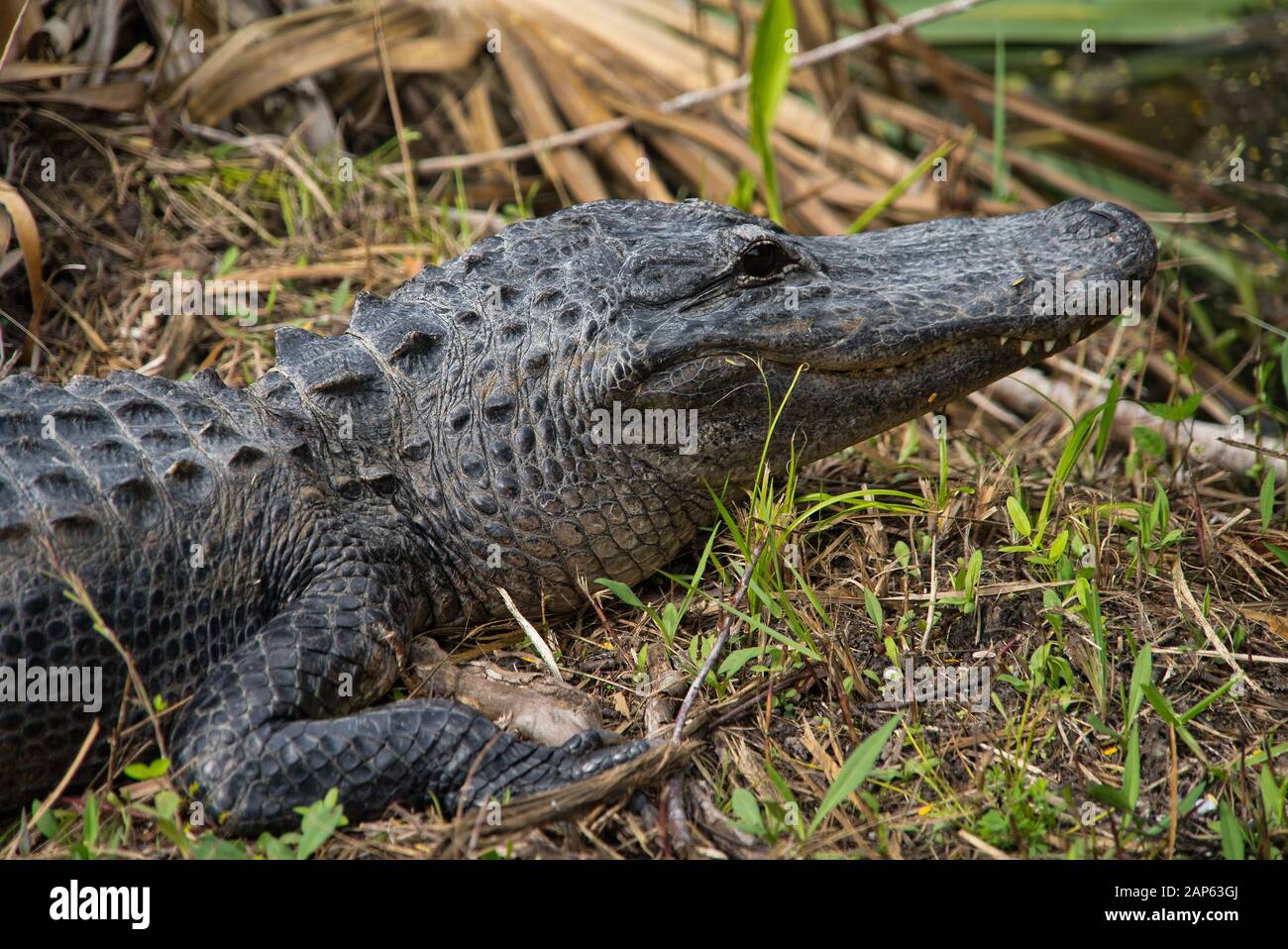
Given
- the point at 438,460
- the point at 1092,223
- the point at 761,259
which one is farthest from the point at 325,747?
the point at 1092,223

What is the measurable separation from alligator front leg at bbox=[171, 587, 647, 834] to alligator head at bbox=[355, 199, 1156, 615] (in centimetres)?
56

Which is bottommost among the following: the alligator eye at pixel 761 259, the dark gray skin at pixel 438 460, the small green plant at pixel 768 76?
the dark gray skin at pixel 438 460

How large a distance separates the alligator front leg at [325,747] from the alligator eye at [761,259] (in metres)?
1.32

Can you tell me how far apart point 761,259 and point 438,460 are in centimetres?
103

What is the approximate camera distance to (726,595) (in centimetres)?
306

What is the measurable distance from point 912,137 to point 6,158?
4.19 meters

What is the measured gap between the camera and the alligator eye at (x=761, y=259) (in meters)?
3.08

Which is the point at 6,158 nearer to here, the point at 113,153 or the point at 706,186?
the point at 113,153

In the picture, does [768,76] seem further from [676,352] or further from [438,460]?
[438,460]

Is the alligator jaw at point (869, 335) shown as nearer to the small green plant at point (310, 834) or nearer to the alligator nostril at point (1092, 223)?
the alligator nostril at point (1092, 223)

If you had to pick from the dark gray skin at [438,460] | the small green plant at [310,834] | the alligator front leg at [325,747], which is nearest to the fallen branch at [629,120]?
the dark gray skin at [438,460]

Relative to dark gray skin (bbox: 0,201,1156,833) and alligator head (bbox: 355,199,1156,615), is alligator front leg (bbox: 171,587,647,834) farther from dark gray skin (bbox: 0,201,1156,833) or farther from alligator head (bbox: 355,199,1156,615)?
alligator head (bbox: 355,199,1156,615)

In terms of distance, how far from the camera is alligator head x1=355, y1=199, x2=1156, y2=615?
2.99 m
